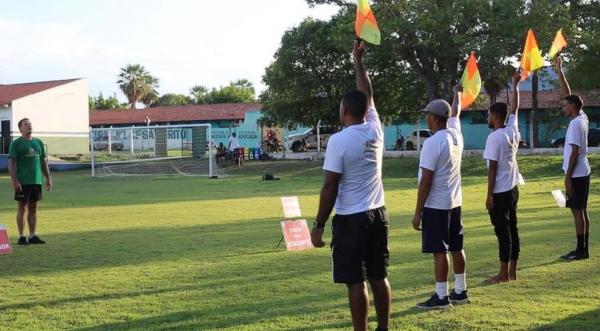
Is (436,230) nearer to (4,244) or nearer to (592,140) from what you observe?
(4,244)

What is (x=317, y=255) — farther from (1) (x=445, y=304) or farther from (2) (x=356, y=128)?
(2) (x=356, y=128)

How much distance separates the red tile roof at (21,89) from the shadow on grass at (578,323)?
48.7m

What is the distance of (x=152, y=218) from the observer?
14773 millimetres

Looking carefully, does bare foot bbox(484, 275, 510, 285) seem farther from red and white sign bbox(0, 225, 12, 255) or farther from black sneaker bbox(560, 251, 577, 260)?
red and white sign bbox(0, 225, 12, 255)

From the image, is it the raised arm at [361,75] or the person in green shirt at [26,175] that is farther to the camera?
the person in green shirt at [26,175]

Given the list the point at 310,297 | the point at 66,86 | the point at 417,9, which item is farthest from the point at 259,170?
the point at 310,297

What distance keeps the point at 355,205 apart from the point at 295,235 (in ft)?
15.2

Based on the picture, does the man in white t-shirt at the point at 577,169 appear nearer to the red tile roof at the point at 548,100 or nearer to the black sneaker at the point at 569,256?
the black sneaker at the point at 569,256

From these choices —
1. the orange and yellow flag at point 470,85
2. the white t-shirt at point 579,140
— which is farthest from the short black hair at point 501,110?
the white t-shirt at point 579,140

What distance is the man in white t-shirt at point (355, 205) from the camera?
5.12 meters

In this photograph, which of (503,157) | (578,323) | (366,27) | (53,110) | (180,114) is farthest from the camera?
(180,114)

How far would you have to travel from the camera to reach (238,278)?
8008 mm

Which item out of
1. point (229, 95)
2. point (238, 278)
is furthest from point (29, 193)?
point (229, 95)

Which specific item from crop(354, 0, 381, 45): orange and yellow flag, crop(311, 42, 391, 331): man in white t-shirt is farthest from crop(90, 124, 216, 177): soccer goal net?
crop(311, 42, 391, 331): man in white t-shirt
